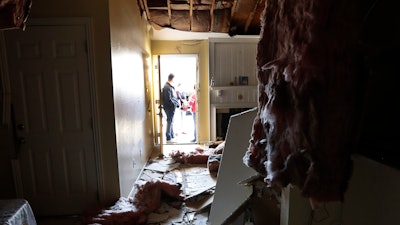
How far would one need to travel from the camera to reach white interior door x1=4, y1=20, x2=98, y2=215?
254cm

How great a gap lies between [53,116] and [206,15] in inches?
120

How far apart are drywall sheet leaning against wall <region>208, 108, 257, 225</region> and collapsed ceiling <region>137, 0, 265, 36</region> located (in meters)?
2.91

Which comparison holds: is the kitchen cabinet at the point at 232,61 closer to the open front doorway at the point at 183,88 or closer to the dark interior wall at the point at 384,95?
the open front doorway at the point at 183,88

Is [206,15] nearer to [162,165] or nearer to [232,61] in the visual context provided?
[232,61]

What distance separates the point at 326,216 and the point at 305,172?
1.59 feet

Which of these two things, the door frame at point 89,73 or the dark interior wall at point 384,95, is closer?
the dark interior wall at point 384,95

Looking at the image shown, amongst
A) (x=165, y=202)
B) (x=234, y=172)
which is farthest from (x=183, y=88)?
(x=234, y=172)

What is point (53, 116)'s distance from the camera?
2625 millimetres

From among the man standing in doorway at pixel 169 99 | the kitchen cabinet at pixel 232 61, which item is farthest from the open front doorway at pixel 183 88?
the kitchen cabinet at pixel 232 61

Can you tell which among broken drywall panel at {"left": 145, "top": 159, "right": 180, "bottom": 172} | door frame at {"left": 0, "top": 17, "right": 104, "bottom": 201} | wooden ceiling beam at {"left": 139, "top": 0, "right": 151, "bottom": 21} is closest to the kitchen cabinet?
wooden ceiling beam at {"left": 139, "top": 0, "right": 151, "bottom": 21}

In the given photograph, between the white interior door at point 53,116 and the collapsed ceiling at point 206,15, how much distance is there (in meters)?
1.82

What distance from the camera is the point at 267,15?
0.81 meters

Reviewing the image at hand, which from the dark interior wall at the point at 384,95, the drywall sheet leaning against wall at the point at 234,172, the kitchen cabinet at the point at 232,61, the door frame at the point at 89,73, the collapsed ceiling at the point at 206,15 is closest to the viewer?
the dark interior wall at the point at 384,95

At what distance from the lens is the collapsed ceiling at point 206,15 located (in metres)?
4.20
